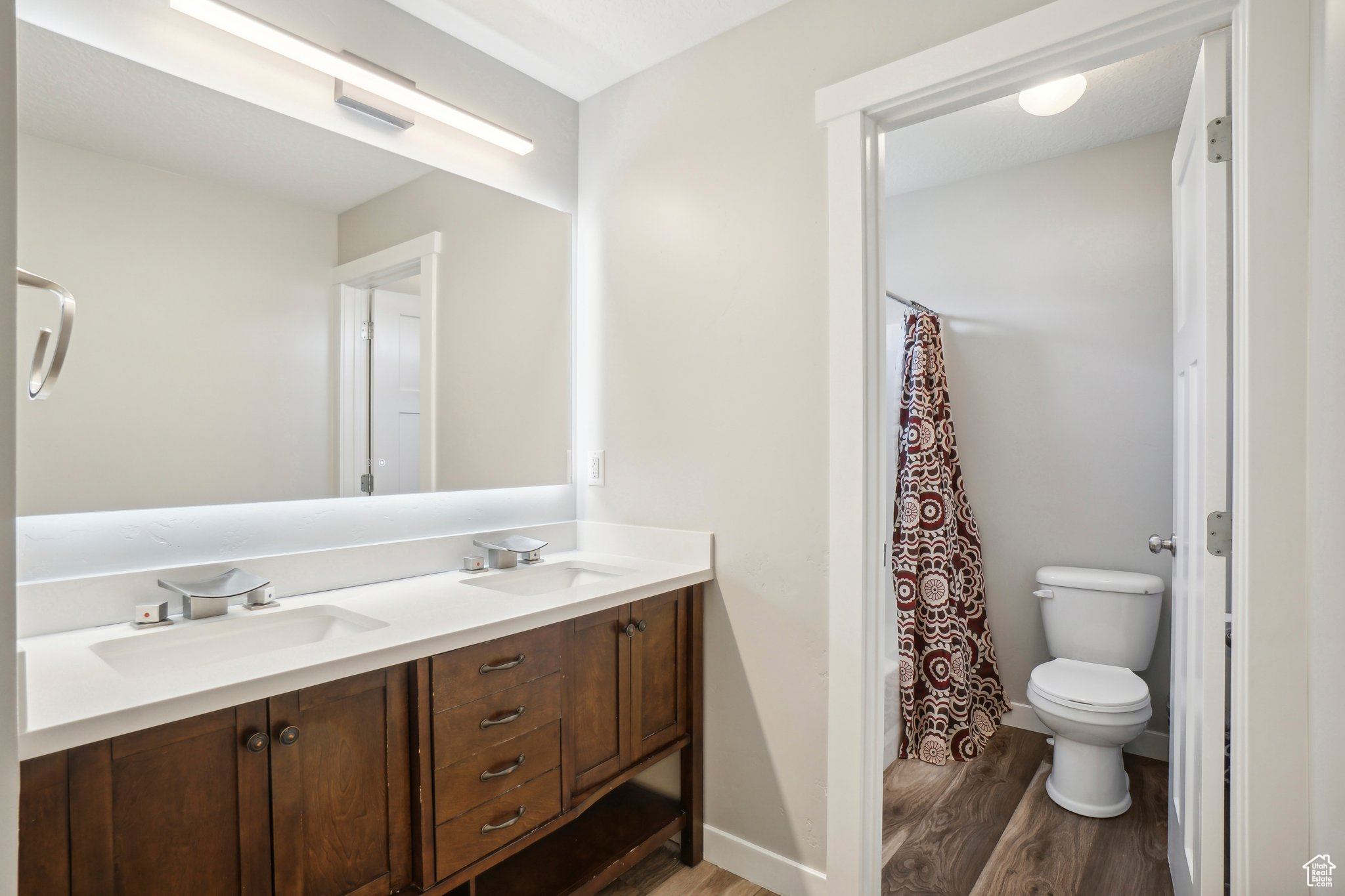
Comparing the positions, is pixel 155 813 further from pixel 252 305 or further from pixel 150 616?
pixel 252 305

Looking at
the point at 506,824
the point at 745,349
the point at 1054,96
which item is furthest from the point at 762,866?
the point at 1054,96

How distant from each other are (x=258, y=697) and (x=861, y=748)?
1.30 meters

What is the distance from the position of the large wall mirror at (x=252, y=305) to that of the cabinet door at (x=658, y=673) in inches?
26.3

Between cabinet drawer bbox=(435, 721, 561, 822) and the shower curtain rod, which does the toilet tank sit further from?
cabinet drawer bbox=(435, 721, 561, 822)

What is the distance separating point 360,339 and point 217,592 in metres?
0.73

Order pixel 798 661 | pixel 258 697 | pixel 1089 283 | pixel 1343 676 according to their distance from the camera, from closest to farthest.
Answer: pixel 1343 676 < pixel 258 697 < pixel 798 661 < pixel 1089 283

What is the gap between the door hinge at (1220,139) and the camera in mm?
1286

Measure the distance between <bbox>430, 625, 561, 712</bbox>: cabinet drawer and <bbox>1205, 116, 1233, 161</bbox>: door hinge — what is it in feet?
5.32

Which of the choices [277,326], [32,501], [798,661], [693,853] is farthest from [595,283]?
[693,853]

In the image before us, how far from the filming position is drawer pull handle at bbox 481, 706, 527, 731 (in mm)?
1383

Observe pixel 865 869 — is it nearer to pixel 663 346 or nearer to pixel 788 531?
pixel 788 531

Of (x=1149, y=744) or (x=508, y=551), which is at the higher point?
(x=508, y=551)

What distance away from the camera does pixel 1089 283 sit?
2699 millimetres

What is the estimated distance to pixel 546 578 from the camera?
203cm
